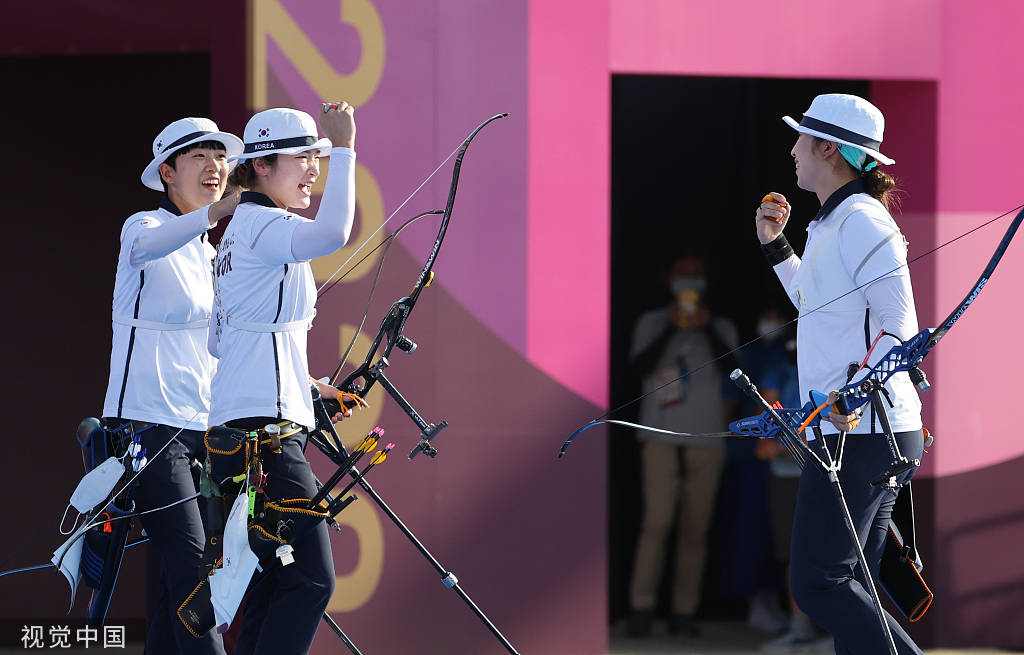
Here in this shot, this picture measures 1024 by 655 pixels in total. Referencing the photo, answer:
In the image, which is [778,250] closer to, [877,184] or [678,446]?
[877,184]

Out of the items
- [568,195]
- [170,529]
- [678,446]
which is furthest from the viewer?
[678,446]

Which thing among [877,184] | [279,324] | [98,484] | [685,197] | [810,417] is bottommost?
[98,484]

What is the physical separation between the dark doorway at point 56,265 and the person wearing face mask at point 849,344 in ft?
12.1

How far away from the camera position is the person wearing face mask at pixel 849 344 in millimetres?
3379

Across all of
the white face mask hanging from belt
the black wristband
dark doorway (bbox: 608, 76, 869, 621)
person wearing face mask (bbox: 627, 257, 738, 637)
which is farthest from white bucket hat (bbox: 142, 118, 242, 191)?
dark doorway (bbox: 608, 76, 869, 621)

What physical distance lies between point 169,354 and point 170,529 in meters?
0.58

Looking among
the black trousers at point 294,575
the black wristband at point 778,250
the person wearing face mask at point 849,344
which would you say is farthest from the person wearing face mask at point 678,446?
the black trousers at point 294,575

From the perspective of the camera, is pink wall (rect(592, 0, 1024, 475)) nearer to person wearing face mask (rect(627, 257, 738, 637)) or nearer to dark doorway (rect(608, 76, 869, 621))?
person wearing face mask (rect(627, 257, 738, 637))

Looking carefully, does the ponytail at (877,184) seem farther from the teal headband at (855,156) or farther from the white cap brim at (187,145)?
the white cap brim at (187,145)

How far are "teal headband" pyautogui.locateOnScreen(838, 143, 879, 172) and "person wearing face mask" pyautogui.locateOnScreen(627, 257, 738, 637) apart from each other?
2.12 meters

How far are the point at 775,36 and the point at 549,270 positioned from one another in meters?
1.40

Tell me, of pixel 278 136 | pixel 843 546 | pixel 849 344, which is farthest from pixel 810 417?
pixel 278 136

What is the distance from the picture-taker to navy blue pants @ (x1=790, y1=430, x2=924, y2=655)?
11.1 feet

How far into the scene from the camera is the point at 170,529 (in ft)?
12.7
